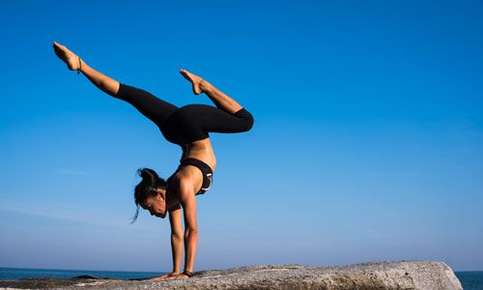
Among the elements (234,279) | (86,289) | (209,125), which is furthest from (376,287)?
(86,289)

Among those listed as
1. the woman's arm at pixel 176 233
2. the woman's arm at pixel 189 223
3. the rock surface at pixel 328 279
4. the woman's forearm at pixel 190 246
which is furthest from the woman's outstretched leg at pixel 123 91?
the rock surface at pixel 328 279

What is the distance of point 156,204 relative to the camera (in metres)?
7.96

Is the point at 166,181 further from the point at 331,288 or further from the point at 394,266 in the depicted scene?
the point at 394,266

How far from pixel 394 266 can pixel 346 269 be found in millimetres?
720

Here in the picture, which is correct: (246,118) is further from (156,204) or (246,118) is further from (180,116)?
(156,204)

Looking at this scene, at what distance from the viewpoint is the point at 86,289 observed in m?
7.61

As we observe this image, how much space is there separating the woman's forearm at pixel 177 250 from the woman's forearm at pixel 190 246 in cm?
46

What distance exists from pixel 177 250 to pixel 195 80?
2488 millimetres

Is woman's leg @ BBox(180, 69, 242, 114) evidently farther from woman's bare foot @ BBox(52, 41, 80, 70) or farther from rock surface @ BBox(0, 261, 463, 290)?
rock surface @ BBox(0, 261, 463, 290)

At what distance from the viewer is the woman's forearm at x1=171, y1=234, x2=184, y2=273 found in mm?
8062

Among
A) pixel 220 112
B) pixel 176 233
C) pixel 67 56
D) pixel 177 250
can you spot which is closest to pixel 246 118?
pixel 220 112

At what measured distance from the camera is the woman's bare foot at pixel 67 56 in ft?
25.3

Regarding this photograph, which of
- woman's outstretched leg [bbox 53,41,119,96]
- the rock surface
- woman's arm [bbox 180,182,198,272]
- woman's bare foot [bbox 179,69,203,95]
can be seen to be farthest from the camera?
woman's bare foot [bbox 179,69,203,95]

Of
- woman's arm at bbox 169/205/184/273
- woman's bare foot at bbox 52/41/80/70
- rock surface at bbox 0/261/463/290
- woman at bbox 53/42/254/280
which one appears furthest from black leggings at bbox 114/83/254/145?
rock surface at bbox 0/261/463/290
